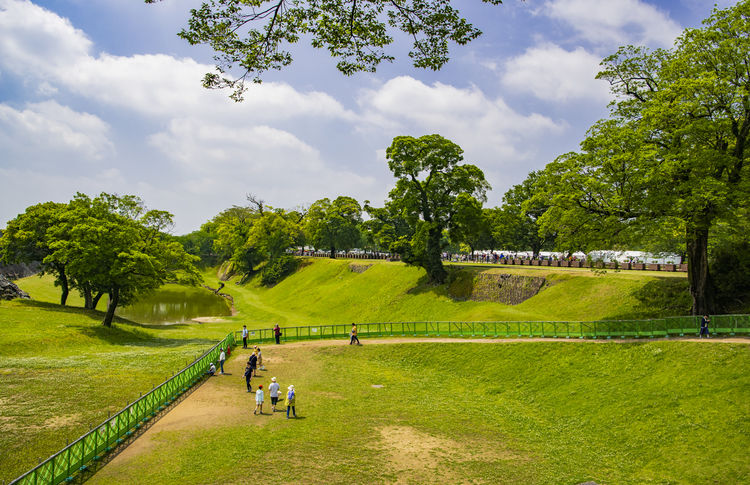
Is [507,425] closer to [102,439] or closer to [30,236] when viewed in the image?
[102,439]

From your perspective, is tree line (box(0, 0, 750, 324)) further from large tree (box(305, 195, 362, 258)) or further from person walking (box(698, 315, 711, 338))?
large tree (box(305, 195, 362, 258))

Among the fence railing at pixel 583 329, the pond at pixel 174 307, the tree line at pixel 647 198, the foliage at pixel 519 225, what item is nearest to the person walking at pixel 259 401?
the fence railing at pixel 583 329

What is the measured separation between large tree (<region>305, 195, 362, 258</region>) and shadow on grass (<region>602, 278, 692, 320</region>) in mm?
66487

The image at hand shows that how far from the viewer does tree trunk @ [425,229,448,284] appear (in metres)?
54.1

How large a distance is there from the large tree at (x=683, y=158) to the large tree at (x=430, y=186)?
22166mm

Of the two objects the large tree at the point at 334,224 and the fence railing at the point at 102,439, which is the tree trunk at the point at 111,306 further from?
the large tree at the point at 334,224

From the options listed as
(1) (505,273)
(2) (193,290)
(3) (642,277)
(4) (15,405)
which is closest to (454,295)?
(1) (505,273)

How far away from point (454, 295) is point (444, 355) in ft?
68.6

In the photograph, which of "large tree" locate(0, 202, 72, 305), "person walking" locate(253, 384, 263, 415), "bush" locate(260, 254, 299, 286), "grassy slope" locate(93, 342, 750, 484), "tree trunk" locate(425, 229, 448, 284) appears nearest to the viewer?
"grassy slope" locate(93, 342, 750, 484)

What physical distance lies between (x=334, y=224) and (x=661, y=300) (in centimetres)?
6999

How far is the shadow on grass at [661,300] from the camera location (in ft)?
108

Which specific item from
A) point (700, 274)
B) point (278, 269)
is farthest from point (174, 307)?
point (700, 274)

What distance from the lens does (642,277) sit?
130 ft

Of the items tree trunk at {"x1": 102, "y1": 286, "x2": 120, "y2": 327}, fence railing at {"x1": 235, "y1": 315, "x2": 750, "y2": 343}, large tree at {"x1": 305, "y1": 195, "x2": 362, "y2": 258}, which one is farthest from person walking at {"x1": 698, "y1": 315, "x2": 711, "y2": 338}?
large tree at {"x1": 305, "y1": 195, "x2": 362, "y2": 258}
